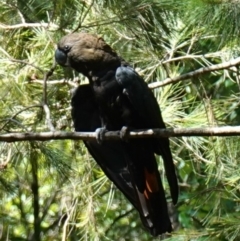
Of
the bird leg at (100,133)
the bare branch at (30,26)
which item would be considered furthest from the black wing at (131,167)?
the bare branch at (30,26)

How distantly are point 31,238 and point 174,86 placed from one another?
138cm

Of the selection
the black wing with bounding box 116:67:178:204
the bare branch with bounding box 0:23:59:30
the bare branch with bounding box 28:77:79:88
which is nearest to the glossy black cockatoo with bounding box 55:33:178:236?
the black wing with bounding box 116:67:178:204

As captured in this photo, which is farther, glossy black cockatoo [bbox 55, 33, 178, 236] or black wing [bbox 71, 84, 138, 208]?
black wing [bbox 71, 84, 138, 208]

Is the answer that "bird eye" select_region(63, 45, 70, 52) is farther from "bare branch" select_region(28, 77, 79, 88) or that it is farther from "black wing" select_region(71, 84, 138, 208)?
"bare branch" select_region(28, 77, 79, 88)

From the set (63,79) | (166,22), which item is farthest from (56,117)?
(166,22)

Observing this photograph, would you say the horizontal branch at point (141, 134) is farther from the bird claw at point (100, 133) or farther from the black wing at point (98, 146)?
the black wing at point (98, 146)

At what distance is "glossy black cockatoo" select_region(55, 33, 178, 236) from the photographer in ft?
7.20

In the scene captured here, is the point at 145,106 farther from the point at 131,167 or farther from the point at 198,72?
the point at 198,72

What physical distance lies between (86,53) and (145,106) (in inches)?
10.4

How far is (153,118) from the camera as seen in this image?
221 centimetres

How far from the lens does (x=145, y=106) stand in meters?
2.19

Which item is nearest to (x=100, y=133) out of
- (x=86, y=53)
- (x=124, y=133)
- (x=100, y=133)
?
(x=100, y=133)

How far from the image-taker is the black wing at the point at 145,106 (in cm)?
216

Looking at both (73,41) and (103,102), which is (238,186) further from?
(73,41)
